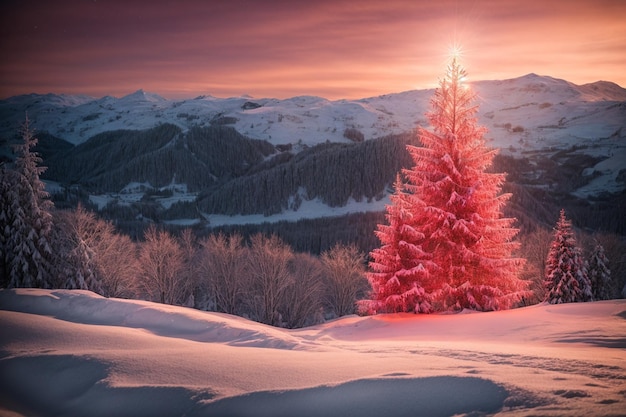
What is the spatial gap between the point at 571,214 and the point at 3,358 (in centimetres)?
16669

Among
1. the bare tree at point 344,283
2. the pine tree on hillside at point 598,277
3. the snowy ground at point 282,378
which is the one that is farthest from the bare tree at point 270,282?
the snowy ground at point 282,378

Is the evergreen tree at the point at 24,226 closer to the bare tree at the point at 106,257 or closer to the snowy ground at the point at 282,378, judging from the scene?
the bare tree at the point at 106,257

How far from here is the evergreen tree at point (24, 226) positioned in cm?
2584

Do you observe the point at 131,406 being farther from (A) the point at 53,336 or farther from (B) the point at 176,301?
(B) the point at 176,301

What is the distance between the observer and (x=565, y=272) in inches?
961

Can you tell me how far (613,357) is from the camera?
6.34 metres

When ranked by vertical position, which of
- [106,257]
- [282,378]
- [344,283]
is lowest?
[344,283]

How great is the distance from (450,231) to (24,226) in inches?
1009

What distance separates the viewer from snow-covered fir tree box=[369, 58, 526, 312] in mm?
18422

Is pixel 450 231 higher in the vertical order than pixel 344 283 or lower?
higher

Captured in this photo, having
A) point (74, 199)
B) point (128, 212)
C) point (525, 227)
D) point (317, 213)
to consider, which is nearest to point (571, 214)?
point (525, 227)

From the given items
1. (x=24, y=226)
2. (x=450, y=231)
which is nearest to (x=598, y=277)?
(x=450, y=231)

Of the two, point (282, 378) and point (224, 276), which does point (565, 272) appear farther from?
point (224, 276)

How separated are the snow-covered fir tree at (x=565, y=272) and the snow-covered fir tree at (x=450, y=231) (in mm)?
7364
